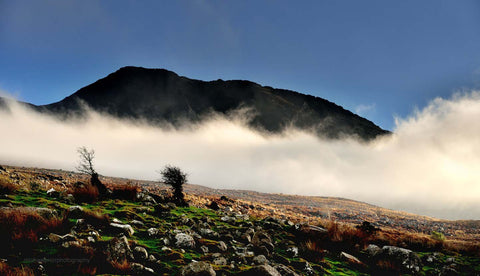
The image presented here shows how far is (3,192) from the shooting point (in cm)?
1056

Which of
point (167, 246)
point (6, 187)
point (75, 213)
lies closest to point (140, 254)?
point (167, 246)

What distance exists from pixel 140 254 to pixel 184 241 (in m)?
1.84

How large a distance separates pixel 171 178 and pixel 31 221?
13698 mm

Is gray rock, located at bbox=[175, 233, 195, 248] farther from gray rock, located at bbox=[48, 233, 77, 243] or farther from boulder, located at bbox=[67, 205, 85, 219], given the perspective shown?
boulder, located at bbox=[67, 205, 85, 219]

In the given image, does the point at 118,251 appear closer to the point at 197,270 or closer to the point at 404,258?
the point at 197,270

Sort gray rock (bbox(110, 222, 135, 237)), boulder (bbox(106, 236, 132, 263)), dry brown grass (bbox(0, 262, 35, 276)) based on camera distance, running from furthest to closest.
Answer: gray rock (bbox(110, 222, 135, 237)) → boulder (bbox(106, 236, 132, 263)) → dry brown grass (bbox(0, 262, 35, 276))

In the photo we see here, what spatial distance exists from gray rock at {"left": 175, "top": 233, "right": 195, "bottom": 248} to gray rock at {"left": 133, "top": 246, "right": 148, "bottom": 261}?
1562 millimetres

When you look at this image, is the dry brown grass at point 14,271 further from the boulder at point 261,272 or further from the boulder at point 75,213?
the boulder at point 261,272

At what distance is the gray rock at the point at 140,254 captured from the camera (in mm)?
6207

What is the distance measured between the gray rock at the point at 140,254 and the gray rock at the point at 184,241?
1562mm

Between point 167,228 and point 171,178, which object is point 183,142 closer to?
point 171,178

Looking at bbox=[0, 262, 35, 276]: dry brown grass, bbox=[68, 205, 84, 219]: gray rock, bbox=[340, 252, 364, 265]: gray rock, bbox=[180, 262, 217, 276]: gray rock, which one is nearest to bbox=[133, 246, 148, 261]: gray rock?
bbox=[180, 262, 217, 276]: gray rock

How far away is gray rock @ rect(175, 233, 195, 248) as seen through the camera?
783 centimetres

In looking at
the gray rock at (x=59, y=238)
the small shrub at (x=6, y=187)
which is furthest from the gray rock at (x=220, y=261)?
the small shrub at (x=6, y=187)
